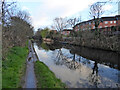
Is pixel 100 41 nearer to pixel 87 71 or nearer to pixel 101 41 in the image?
pixel 101 41

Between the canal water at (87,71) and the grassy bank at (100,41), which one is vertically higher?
the grassy bank at (100,41)

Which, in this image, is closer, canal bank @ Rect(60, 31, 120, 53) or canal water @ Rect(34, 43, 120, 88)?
canal water @ Rect(34, 43, 120, 88)

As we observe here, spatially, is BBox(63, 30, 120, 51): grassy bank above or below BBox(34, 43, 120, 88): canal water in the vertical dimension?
above

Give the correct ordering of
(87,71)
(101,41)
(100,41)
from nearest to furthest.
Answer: (87,71), (101,41), (100,41)

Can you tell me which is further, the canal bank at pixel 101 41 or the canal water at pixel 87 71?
the canal bank at pixel 101 41

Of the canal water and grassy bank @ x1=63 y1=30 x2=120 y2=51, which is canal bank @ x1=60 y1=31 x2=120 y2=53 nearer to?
grassy bank @ x1=63 y1=30 x2=120 y2=51

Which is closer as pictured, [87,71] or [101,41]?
[87,71]

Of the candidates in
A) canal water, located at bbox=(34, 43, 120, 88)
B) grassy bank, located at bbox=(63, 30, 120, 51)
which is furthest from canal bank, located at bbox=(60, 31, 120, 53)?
canal water, located at bbox=(34, 43, 120, 88)

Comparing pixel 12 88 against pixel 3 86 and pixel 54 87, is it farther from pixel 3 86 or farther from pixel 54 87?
pixel 54 87

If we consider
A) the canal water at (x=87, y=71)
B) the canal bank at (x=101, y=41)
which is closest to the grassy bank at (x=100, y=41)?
the canal bank at (x=101, y=41)

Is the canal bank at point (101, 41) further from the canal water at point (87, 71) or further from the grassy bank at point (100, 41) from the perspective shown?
the canal water at point (87, 71)

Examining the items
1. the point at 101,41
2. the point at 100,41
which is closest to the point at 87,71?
the point at 101,41

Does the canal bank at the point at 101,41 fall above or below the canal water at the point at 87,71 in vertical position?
above

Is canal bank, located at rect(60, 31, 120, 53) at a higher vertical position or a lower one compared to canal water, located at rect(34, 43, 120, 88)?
higher
